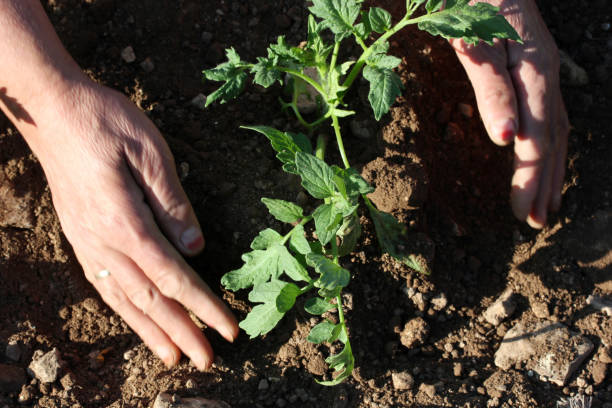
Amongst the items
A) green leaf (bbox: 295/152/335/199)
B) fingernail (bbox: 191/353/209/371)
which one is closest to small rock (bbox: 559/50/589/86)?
green leaf (bbox: 295/152/335/199)

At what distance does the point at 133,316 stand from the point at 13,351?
51 centimetres

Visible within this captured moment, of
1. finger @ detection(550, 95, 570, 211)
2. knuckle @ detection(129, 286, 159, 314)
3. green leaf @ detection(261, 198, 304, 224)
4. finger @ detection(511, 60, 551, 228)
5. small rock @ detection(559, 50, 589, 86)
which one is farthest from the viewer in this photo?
small rock @ detection(559, 50, 589, 86)

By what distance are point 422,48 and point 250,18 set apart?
0.89m

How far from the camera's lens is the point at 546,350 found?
2.45 m

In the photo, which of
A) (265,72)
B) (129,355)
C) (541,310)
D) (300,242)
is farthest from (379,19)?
(129,355)

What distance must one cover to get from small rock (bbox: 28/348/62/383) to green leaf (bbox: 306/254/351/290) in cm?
120

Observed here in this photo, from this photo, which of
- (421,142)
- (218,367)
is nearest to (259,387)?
(218,367)

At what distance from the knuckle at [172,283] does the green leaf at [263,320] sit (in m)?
0.43

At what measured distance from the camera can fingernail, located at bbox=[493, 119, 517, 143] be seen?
8.63 ft

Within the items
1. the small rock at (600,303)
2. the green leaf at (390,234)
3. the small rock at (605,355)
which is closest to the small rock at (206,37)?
the green leaf at (390,234)

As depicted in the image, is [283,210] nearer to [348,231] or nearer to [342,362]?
[348,231]

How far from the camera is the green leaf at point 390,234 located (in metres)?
2.46

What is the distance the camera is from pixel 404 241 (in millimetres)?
2494

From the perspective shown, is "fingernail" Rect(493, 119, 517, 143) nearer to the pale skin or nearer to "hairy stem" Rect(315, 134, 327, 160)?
the pale skin
